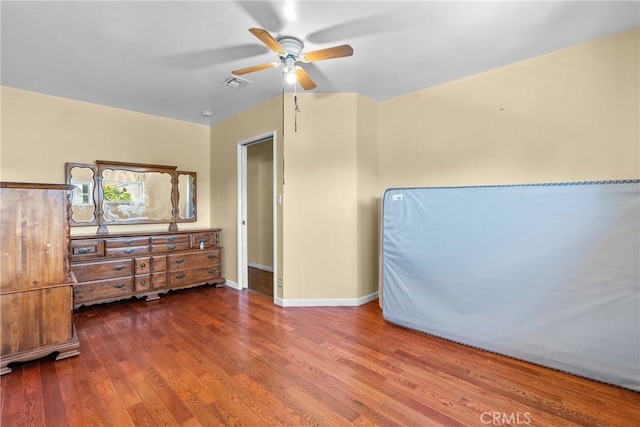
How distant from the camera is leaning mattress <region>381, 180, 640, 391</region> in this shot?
204 centimetres

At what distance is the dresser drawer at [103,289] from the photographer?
352 cm

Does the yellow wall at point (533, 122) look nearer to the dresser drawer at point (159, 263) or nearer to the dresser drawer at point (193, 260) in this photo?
the dresser drawer at point (193, 260)

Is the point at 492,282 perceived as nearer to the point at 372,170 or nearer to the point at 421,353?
the point at 421,353

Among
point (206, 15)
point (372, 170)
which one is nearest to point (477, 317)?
point (372, 170)

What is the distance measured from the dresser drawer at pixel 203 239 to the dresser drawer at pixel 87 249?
3.62 feet

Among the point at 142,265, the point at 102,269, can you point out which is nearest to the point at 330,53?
the point at 142,265

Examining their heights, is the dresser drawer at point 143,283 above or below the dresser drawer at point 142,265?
below

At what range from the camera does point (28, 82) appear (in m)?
3.27

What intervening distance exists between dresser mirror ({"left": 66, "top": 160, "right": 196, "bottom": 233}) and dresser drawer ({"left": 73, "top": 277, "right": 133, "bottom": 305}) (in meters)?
0.76

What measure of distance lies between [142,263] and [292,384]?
9.36 ft

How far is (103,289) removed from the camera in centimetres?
367

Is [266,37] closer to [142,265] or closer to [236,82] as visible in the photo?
[236,82]

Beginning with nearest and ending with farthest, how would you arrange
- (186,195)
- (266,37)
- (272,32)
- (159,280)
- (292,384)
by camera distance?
(266,37) < (292,384) < (272,32) < (159,280) < (186,195)

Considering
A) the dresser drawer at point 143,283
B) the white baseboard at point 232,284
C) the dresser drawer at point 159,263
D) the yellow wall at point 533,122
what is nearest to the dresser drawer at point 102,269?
the dresser drawer at point 143,283
